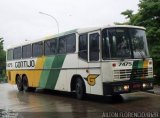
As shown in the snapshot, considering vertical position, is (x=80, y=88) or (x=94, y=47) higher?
(x=94, y=47)

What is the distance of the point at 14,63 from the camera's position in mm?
26188

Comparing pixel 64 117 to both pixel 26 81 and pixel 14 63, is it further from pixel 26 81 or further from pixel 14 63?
pixel 14 63

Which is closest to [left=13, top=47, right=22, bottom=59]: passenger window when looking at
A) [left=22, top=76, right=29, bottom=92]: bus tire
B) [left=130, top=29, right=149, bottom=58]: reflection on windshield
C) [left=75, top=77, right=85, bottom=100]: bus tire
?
[left=22, top=76, right=29, bottom=92]: bus tire

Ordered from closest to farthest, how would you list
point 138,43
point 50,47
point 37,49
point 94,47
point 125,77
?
1. point 125,77
2. point 94,47
3. point 138,43
4. point 50,47
5. point 37,49

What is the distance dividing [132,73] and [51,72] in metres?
5.83

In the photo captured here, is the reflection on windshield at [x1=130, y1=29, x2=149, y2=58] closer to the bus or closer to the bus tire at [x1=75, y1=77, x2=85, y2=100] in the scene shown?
the bus

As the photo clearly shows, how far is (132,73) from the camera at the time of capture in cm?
1579

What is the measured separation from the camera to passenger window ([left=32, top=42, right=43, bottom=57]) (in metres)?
21.9

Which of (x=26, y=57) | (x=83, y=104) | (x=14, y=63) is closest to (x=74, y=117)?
(x=83, y=104)

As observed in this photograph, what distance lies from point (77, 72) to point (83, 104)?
7.01 feet

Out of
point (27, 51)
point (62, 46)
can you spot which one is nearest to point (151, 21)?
point (62, 46)

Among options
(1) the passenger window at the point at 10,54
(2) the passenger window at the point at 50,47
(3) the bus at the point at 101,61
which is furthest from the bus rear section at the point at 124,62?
(1) the passenger window at the point at 10,54

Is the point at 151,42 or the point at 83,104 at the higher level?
the point at 151,42

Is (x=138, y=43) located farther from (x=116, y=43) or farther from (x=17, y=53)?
(x=17, y=53)
